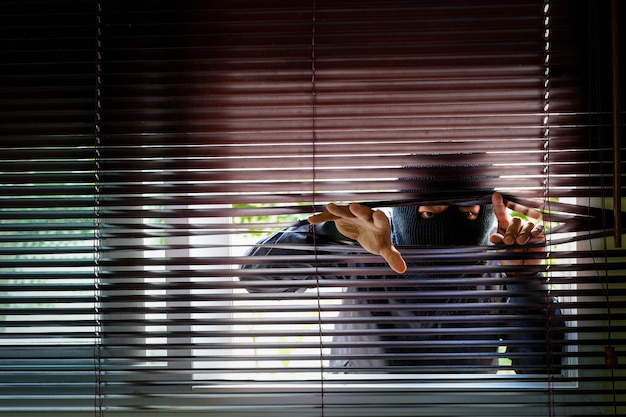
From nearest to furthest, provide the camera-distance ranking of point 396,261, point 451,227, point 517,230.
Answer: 1. point 396,261
2. point 517,230
3. point 451,227

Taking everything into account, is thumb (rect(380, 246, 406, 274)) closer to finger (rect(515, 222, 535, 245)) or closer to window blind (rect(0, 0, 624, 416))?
window blind (rect(0, 0, 624, 416))

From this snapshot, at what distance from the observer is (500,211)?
4.64 feet

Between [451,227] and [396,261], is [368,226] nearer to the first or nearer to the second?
[396,261]

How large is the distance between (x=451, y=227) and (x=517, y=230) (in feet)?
1.16

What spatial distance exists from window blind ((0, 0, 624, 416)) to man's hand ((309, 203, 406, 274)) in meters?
0.06

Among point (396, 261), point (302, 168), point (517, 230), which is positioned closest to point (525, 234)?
point (517, 230)

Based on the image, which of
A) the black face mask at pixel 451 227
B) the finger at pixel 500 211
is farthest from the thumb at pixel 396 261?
the black face mask at pixel 451 227

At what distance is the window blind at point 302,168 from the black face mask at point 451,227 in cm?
31

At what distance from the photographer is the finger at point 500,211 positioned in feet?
4.56

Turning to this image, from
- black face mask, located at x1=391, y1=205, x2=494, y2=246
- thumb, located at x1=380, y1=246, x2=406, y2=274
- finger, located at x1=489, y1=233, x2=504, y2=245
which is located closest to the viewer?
thumb, located at x1=380, y1=246, x2=406, y2=274

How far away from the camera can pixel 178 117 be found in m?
1.48

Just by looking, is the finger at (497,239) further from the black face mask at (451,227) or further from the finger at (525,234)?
the black face mask at (451,227)

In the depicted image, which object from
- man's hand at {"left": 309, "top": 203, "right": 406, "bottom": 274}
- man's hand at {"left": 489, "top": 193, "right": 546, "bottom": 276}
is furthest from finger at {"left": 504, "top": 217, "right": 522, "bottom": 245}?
man's hand at {"left": 309, "top": 203, "right": 406, "bottom": 274}

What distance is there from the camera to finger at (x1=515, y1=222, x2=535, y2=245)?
141 cm
